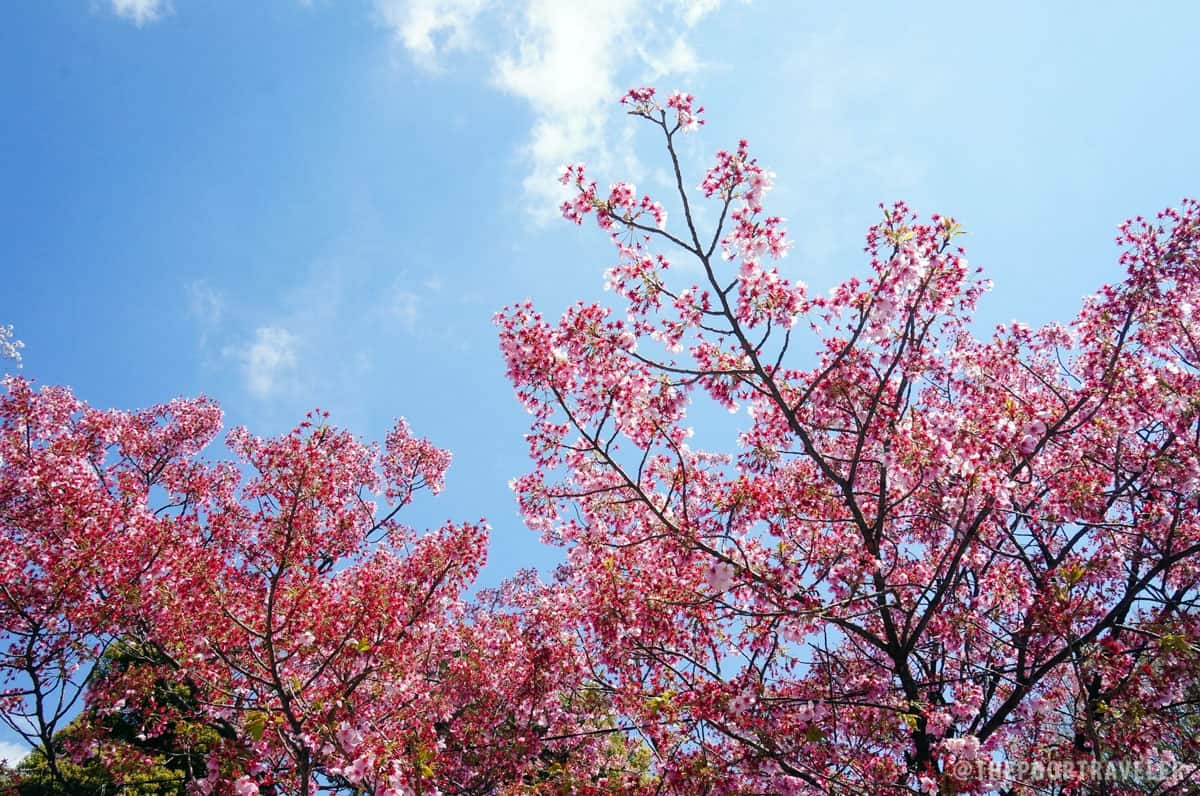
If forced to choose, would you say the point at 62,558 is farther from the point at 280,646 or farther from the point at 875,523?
the point at 875,523

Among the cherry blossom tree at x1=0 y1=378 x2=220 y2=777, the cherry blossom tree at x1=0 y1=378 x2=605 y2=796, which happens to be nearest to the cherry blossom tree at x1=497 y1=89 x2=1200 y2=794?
the cherry blossom tree at x1=0 y1=378 x2=605 y2=796

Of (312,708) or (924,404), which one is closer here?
(312,708)

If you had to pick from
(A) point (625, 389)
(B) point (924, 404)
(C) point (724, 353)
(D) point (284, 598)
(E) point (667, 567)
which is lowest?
(D) point (284, 598)

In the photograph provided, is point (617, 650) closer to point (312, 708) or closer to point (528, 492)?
point (528, 492)

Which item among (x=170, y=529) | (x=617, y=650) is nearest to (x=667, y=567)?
(x=617, y=650)

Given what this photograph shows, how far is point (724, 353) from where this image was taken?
24.5ft

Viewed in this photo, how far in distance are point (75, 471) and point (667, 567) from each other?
31.8 feet

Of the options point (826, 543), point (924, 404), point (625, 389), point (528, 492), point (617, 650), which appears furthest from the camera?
point (924, 404)

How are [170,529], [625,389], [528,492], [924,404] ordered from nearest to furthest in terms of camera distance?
[625,389]
[528,492]
[170,529]
[924,404]

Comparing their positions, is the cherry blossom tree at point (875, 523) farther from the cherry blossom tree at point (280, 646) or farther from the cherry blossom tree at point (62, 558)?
the cherry blossom tree at point (62, 558)

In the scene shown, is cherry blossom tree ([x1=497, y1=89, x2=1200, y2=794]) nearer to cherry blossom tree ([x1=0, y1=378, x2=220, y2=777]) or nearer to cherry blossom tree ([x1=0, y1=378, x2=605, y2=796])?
cherry blossom tree ([x1=0, y1=378, x2=605, y2=796])

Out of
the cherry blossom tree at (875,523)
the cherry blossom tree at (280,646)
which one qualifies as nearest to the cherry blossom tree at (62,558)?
the cherry blossom tree at (280,646)

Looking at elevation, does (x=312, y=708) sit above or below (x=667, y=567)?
below

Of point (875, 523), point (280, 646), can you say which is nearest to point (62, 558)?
point (280, 646)
